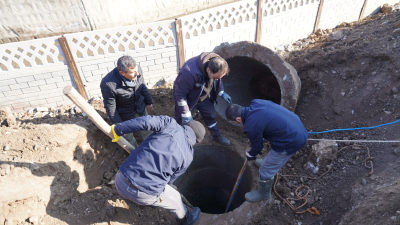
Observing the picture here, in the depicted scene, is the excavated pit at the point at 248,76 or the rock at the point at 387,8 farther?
the rock at the point at 387,8

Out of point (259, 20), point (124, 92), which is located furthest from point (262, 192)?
point (259, 20)

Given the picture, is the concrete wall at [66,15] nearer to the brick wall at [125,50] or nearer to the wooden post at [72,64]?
the brick wall at [125,50]

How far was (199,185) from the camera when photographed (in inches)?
179

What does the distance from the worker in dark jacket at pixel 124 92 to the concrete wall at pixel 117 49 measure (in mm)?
1424

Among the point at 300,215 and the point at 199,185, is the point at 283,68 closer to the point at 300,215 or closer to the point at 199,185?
the point at 300,215

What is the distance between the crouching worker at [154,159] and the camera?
2.16m

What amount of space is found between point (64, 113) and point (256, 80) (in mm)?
3631

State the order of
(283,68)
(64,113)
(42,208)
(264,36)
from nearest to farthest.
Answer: (42,208), (283,68), (64,113), (264,36)

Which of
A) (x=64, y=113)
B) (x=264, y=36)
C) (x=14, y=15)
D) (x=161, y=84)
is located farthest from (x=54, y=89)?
(x=264, y=36)

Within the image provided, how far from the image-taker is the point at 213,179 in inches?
177

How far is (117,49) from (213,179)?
3002mm

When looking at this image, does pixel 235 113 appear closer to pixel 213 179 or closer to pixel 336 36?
Result: pixel 213 179

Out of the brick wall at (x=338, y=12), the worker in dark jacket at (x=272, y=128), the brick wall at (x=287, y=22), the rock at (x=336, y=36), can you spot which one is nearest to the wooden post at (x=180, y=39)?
the brick wall at (x=287, y=22)

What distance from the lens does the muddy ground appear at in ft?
8.01
